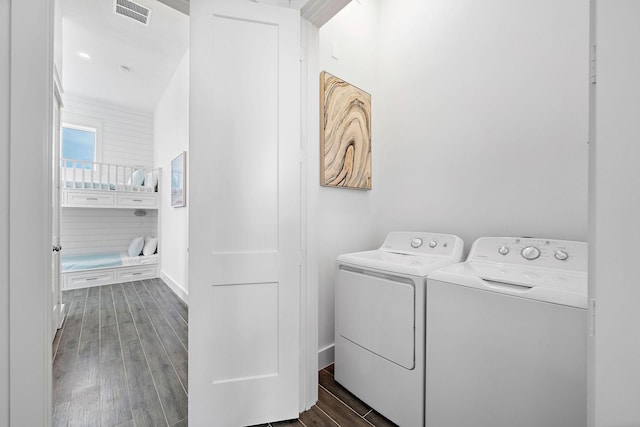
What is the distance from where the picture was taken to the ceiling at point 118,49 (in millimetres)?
2854

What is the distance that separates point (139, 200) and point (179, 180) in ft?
5.44

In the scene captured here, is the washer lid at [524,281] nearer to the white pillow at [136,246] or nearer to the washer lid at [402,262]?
the washer lid at [402,262]

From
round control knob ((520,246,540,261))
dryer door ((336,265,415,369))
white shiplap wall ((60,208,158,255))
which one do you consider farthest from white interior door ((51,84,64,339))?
round control knob ((520,246,540,261))

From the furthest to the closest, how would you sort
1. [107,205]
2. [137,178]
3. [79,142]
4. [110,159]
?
1. [110,159]
2. [79,142]
3. [137,178]
4. [107,205]

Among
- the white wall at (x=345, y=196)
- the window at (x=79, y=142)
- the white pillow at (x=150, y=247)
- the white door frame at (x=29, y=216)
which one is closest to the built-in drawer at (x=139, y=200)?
the white pillow at (x=150, y=247)

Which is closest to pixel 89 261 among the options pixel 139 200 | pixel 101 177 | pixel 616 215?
pixel 139 200

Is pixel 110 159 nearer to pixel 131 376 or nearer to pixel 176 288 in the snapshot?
pixel 176 288

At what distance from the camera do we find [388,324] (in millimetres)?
1458

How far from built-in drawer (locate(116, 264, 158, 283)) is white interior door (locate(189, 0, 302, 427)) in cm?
392

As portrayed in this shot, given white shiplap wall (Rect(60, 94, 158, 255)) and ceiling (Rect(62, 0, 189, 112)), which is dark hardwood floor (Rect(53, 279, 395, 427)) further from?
ceiling (Rect(62, 0, 189, 112))

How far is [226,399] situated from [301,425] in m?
0.43

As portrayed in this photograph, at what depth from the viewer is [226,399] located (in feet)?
4.59

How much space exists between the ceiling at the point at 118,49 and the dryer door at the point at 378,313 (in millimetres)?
3191

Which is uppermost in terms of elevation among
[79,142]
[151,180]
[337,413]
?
[79,142]
